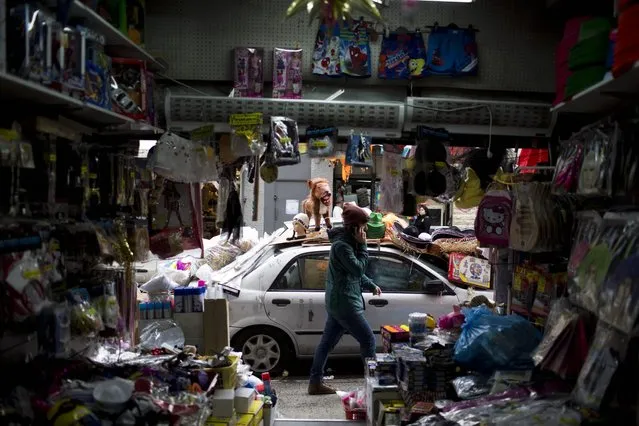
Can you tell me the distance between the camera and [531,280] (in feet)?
11.3

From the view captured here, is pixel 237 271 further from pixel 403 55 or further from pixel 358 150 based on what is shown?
pixel 403 55

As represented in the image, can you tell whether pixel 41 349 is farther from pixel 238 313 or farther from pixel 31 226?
pixel 238 313

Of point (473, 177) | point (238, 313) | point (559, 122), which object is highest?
point (559, 122)

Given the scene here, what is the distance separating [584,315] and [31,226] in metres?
2.36

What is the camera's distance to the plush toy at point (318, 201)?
655cm

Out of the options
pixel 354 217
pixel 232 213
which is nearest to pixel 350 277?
pixel 354 217

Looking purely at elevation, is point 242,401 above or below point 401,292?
below

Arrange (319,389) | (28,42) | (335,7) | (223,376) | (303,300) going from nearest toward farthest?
(28,42) < (335,7) < (223,376) < (319,389) < (303,300)

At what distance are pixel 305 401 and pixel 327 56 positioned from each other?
3.08 m

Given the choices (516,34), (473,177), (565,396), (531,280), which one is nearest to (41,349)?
(565,396)

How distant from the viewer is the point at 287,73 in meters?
3.79

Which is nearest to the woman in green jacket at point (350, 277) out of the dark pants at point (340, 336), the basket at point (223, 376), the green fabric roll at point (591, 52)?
the dark pants at point (340, 336)

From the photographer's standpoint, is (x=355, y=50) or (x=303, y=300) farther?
(x=303, y=300)

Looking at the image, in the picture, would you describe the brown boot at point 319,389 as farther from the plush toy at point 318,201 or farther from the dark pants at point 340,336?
the plush toy at point 318,201
